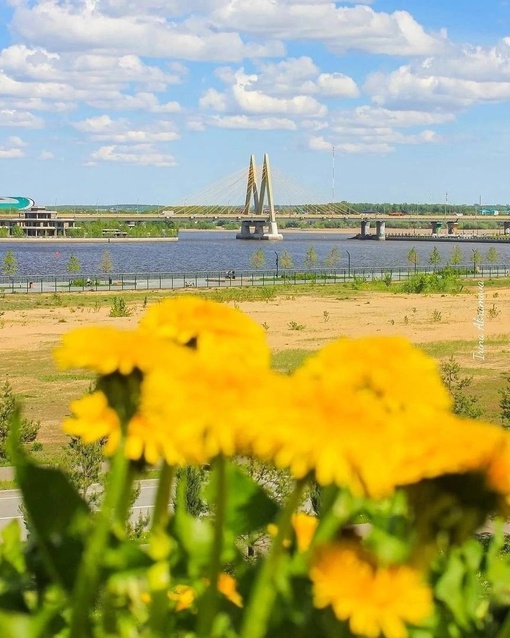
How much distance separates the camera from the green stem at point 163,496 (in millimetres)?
884

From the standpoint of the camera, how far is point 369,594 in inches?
30.4

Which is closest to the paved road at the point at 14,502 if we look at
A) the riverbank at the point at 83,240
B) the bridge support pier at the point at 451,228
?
the riverbank at the point at 83,240

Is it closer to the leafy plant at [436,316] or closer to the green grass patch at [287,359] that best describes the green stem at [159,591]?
the green grass patch at [287,359]

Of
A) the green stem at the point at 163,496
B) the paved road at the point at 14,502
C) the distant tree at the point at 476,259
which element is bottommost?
the distant tree at the point at 476,259

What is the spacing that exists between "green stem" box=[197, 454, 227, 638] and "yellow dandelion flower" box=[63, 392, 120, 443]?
101mm

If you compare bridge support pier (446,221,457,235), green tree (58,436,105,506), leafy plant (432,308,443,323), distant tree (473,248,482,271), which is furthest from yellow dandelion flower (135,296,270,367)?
bridge support pier (446,221,457,235)

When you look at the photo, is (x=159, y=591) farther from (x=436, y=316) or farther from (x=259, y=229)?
(x=259, y=229)

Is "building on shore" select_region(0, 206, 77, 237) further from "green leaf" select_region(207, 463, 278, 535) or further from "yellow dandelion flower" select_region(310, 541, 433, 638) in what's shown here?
"yellow dandelion flower" select_region(310, 541, 433, 638)

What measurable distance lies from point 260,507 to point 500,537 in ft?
0.96

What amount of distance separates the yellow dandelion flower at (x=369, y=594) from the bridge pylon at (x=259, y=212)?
13158 cm

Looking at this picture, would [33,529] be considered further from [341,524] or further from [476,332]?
[476,332]

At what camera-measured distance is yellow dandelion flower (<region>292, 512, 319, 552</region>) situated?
3.55 ft

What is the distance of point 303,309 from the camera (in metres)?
52.7

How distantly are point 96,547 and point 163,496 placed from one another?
80mm
